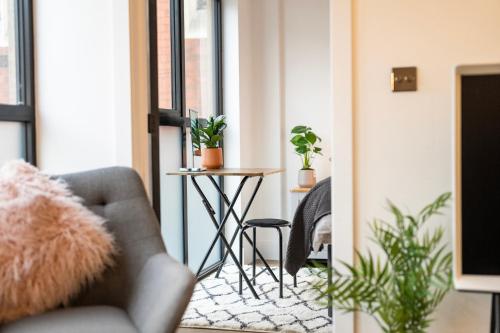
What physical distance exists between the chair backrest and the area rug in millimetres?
1243

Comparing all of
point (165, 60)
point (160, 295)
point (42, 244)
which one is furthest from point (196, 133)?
point (160, 295)

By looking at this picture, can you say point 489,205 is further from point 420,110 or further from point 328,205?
point 328,205

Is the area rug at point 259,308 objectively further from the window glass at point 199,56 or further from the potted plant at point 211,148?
the window glass at point 199,56

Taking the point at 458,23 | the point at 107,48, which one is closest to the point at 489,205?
the point at 458,23

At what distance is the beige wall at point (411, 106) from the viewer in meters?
2.25

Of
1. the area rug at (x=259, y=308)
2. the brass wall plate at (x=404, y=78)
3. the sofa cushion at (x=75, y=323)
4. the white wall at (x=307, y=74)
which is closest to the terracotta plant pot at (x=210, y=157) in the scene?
the area rug at (x=259, y=308)

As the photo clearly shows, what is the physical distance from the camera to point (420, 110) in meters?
2.28

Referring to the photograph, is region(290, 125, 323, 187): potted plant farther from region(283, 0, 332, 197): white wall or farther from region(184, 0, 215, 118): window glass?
region(184, 0, 215, 118): window glass

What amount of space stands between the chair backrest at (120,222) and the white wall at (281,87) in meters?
2.81

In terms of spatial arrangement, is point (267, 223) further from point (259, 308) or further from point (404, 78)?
point (404, 78)

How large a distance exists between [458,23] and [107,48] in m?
1.58

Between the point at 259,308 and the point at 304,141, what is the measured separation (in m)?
1.69

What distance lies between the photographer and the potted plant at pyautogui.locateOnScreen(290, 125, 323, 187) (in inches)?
187

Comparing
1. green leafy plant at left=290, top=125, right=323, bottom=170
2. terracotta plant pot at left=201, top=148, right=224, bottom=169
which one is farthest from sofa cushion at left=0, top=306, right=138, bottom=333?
green leafy plant at left=290, top=125, right=323, bottom=170
